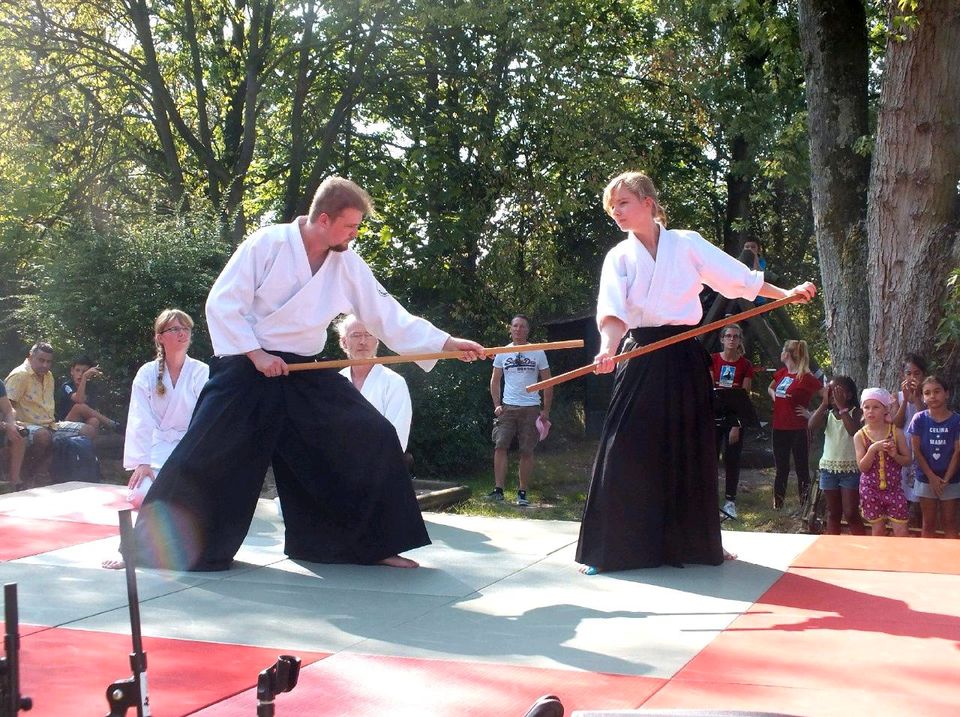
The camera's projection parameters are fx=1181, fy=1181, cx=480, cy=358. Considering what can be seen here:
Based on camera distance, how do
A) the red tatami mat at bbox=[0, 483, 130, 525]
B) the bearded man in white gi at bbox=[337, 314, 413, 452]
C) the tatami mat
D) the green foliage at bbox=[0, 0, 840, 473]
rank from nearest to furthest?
1. the tatami mat
2. the bearded man in white gi at bbox=[337, 314, 413, 452]
3. the red tatami mat at bbox=[0, 483, 130, 525]
4. the green foliage at bbox=[0, 0, 840, 473]

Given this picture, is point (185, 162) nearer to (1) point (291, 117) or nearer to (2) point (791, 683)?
(1) point (291, 117)

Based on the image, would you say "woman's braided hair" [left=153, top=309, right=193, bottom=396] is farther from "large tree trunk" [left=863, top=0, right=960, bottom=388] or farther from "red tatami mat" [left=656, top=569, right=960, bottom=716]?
"large tree trunk" [left=863, top=0, right=960, bottom=388]

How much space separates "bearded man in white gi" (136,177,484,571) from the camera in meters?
4.98

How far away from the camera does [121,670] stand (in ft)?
12.0

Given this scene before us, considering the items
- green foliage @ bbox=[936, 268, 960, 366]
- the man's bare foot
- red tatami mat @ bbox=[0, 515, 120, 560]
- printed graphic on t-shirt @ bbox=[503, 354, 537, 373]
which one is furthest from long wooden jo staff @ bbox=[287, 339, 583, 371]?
printed graphic on t-shirt @ bbox=[503, 354, 537, 373]

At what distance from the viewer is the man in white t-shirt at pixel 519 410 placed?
34.7 ft

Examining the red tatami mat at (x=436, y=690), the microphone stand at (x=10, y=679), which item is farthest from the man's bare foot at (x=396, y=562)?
the microphone stand at (x=10, y=679)

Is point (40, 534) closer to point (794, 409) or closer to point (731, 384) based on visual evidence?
point (731, 384)

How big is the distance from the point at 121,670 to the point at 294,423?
1650 millimetres

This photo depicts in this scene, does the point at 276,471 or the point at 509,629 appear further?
the point at 276,471

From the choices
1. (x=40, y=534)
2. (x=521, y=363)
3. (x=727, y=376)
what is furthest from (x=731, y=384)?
(x=40, y=534)

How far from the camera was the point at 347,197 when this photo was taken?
496cm

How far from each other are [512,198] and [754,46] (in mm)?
4348

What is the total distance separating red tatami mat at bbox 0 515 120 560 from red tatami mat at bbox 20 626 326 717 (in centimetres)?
166
